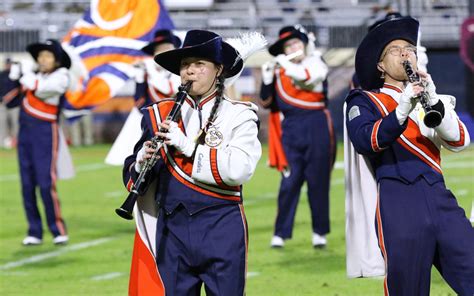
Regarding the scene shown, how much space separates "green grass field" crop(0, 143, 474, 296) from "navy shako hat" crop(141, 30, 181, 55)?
185cm

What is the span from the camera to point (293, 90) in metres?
11.8

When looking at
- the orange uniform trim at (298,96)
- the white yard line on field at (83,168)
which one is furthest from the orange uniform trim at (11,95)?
the white yard line on field at (83,168)

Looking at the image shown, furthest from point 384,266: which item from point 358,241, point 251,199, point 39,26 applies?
point 39,26

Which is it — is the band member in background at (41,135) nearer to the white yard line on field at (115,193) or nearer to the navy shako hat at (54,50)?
the navy shako hat at (54,50)

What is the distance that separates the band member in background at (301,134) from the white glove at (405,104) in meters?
5.92

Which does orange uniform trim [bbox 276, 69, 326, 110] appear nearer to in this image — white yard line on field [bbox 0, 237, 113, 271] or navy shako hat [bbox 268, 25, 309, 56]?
navy shako hat [bbox 268, 25, 309, 56]

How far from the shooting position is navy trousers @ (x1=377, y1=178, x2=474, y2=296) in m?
5.72

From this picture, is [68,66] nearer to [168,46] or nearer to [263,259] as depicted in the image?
[168,46]

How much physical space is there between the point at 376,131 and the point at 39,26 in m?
24.6

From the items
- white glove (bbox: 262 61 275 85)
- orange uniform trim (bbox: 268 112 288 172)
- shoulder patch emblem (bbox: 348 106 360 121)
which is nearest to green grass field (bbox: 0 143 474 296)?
orange uniform trim (bbox: 268 112 288 172)

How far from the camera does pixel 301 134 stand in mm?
11695

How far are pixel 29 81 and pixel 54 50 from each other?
15.1 inches

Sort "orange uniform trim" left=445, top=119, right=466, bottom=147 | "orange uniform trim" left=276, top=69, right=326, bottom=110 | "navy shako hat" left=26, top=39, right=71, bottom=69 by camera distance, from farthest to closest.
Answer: "navy shako hat" left=26, top=39, right=71, bottom=69 < "orange uniform trim" left=276, top=69, right=326, bottom=110 < "orange uniform trim" left=445, top=119, right=466, bottom=147

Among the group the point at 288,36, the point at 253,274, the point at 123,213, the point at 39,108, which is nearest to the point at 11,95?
the point at 39,108
